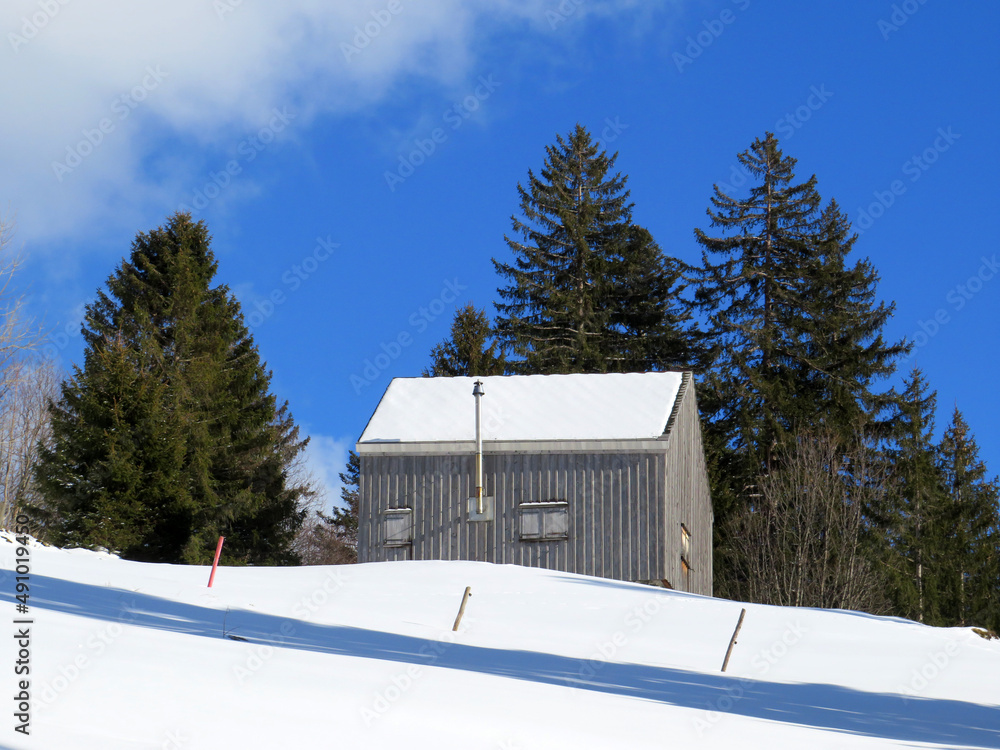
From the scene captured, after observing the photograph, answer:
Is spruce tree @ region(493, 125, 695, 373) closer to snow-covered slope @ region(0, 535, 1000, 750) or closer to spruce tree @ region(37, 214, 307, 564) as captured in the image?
spruce tree @ region(37, 214, 307, 564)

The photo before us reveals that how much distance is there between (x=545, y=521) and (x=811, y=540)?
36.1 feet

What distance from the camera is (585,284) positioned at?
42.3 m

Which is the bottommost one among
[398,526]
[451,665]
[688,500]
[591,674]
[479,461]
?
[591,674]

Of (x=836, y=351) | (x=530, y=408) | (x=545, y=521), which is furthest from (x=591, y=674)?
(x=836, y=351)

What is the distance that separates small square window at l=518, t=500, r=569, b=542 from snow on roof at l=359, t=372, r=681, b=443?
60.0 inches

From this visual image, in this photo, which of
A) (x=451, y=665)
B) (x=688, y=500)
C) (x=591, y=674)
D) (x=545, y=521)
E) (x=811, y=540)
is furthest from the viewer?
(x=811, y=540)

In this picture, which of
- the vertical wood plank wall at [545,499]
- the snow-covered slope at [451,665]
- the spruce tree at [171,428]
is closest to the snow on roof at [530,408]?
the vertical wood plank wall at [545,499]

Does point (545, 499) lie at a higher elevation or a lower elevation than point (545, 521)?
higher

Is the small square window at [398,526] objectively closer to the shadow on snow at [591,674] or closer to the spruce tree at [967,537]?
the shadow on snow at [591,674]

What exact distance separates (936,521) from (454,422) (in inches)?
906

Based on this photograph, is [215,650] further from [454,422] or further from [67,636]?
[454,422]

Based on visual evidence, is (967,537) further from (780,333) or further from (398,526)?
(398,526)

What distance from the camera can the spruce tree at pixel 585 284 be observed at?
4062 centimetres

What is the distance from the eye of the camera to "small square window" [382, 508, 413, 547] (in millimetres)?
23484
